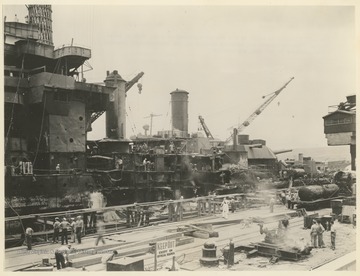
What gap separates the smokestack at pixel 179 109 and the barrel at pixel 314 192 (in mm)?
16034

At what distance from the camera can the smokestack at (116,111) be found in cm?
2677

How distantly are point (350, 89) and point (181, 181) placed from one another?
18974mm

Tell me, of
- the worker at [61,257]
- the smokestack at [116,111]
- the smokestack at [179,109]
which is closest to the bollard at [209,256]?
the worker at [61,257]

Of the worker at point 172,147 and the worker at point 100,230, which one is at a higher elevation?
the worker at point 172,147

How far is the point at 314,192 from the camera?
19297mm

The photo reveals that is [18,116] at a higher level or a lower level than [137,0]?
lower

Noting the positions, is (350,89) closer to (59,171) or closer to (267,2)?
(267,2)

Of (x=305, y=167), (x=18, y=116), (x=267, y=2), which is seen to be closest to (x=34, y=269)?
(x=267, y=2)

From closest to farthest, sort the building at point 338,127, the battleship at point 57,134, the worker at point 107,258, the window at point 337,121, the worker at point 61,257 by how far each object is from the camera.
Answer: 1. the worker at point 107,258
2. the worker at point 61,257
3. the building at point 338,127
4. the window at point 337,121
5. the battleship at point 57,134

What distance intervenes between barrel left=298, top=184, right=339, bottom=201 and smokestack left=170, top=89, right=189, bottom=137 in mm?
16034

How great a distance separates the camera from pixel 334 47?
1129 centimetres

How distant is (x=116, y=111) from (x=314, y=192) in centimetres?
1496

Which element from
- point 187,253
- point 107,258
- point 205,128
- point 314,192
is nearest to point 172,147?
point 314,192

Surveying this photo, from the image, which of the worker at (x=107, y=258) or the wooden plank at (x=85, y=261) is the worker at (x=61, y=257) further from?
the worker at (x=107, y=258)
